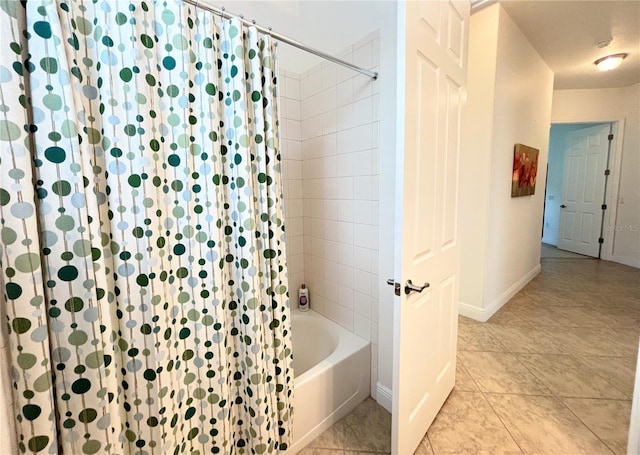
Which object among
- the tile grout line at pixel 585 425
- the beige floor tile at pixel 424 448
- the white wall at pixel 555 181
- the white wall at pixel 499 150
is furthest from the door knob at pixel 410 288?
the white wall at pixel 555 181

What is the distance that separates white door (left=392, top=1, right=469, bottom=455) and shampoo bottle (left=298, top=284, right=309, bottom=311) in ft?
3.53

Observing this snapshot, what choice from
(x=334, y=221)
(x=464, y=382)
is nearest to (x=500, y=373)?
(x=464, y=382)

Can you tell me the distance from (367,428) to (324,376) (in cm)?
39

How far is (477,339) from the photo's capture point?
2311 mm

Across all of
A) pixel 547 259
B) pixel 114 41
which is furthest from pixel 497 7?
pixel 547 259

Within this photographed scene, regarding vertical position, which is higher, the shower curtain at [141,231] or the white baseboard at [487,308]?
the shower curtain at [141,231]

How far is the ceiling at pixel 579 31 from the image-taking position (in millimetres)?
2271

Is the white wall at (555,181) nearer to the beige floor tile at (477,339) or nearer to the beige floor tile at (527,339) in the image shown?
the beige floor tile at (527,339)

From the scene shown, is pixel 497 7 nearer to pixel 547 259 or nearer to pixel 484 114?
pixel 484 114

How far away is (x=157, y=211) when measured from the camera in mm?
944

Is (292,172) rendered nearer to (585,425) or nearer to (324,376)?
(324,376)

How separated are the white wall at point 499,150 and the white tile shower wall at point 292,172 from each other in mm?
1590

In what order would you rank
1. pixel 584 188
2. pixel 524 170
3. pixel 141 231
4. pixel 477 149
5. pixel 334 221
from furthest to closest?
pixel 584 188 < pixel 524 170 < pixel 477 149 < pixel 334 221 < pixel 141 231

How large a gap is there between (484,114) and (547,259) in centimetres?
344
